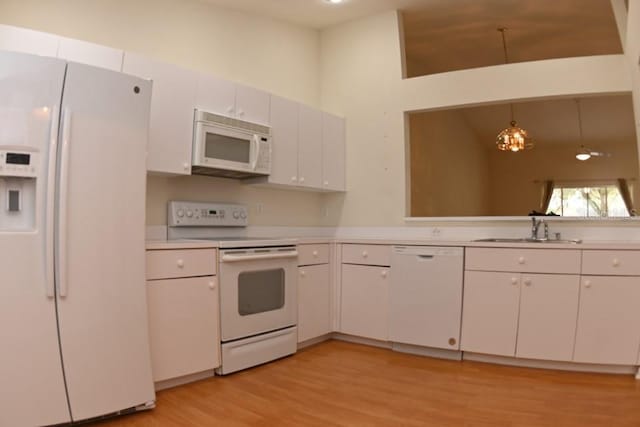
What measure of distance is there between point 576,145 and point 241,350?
8.09 m

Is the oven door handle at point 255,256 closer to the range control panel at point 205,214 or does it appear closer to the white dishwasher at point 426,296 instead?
the range control panel at point 205,214

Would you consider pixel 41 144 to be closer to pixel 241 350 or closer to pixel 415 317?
pixel 241 350

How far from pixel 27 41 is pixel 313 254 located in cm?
236

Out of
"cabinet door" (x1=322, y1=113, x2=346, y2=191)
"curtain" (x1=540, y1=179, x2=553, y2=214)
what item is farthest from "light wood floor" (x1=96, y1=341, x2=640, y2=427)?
"curtain" (x1=540, y1=179, x2=553, y2=214)

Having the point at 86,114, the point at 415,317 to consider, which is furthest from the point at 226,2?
the point at 415,317

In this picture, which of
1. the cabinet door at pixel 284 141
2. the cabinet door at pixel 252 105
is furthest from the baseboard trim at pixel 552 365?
the cabinet door at pixel 252 105

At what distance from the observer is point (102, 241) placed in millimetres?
2268

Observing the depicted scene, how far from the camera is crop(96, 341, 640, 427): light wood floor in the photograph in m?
2.29

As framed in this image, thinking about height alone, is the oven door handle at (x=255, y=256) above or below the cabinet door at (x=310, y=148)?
below

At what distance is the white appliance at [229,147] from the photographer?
10.1 feet

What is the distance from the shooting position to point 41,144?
6.89 ft

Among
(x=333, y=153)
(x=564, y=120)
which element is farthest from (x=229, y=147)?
(x=564, y=120)

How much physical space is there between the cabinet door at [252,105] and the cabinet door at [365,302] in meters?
1.41

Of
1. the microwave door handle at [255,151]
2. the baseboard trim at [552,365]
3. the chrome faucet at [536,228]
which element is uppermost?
the microwave door handle at [255,151]
